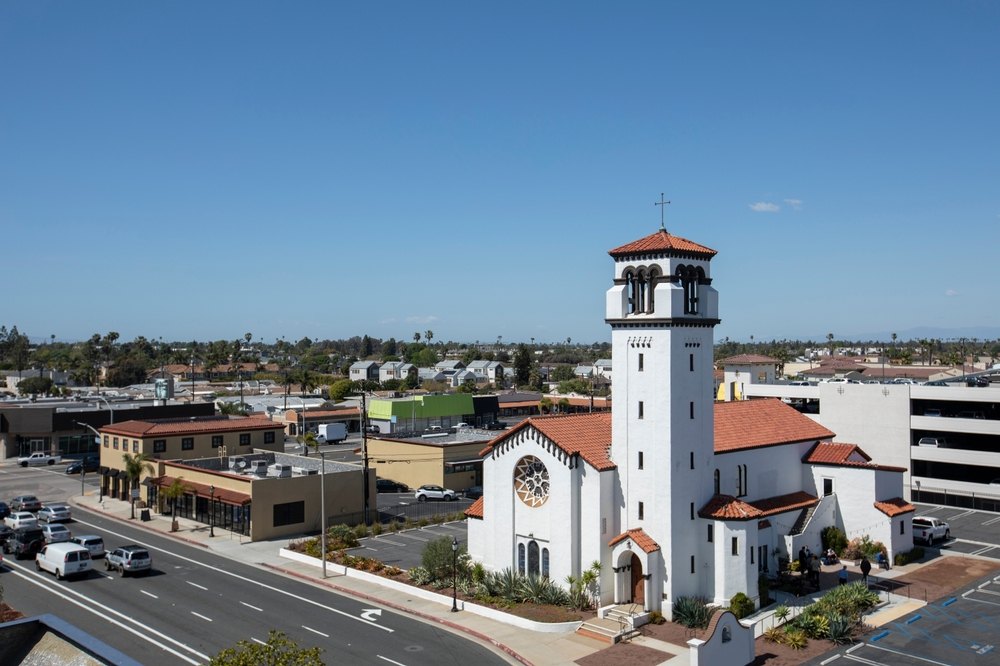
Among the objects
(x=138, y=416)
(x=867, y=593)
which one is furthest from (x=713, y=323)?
(x=138, y=416)

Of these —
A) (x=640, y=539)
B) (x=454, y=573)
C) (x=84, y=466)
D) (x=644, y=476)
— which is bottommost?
(x=84, y=466)

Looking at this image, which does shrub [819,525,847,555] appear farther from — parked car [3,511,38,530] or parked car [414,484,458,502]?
parked car [3,511,38,530]

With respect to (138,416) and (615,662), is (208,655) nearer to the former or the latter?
(615,662)

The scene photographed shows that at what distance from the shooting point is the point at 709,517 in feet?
113

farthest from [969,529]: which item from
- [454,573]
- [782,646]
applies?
[454,573]

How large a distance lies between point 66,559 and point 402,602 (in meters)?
17.2

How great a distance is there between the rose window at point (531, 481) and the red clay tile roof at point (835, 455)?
58.4ft

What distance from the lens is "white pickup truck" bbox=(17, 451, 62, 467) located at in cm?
8194

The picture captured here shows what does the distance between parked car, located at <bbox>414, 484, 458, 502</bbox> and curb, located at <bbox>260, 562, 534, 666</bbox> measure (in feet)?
63.3

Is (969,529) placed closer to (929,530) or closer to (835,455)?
(929,530)

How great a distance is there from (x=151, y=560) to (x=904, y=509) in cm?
3988

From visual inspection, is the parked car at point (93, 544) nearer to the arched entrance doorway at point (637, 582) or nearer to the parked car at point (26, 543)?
the parked car at point (26, 543)

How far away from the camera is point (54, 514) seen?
54.0 metres

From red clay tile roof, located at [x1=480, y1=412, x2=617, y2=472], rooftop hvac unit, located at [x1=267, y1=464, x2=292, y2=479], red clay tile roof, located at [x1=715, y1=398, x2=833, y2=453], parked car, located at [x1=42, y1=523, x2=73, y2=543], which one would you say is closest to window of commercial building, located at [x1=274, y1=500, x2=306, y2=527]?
rooftop hvac unit, located at [x1=267, y1=464, x2=292, y2=479]
